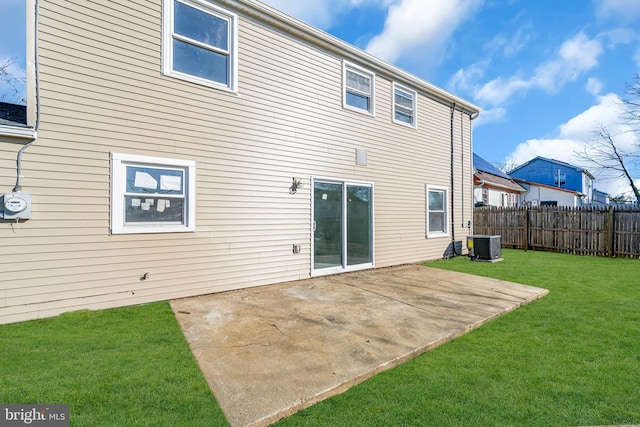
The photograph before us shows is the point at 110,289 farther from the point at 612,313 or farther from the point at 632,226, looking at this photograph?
the point at 632,226

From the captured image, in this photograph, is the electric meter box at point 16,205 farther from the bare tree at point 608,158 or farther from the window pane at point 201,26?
the bare tree at point 608,158

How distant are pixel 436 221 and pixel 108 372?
8.60 meters

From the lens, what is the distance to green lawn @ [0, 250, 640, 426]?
212 cm

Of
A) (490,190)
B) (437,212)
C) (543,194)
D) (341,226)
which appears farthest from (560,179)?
(341,226)

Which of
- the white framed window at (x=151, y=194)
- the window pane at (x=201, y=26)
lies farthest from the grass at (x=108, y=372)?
the window pane at (x=201, y=26)

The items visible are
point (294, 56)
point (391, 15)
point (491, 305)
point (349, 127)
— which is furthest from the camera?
point (391, 15)

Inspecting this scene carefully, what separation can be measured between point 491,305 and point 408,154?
4.86 meters

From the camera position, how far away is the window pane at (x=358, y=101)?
7.34m

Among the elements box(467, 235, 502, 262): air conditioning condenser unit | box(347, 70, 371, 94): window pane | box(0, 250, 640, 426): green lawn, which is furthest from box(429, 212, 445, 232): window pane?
box(0, 250, 640, 426): green lawn

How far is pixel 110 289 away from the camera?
4.40 m

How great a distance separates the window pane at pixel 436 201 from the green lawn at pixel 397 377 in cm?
528

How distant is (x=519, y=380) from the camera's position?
2.58 m

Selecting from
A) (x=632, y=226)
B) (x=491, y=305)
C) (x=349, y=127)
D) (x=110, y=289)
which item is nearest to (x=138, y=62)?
(x=110, y=289)

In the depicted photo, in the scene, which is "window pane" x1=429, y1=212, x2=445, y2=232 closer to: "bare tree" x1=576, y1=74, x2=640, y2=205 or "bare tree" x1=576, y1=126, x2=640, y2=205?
"bare tree" x1=576, y1=74, x2=640, y2=205
